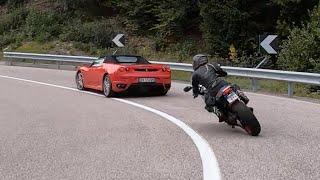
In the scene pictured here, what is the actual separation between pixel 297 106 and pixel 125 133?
5042mm

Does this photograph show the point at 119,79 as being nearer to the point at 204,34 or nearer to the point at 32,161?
the point at 32,161

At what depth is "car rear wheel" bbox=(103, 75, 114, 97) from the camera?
49.5 ft

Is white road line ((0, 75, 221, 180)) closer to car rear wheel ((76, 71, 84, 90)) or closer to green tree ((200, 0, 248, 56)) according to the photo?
car rear wheel ((76, 71, 84, 90))

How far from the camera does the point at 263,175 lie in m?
6.25

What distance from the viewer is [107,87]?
1526 centimetres

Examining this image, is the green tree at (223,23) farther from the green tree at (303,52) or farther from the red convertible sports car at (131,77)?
the red convertible sports car at (131,77)

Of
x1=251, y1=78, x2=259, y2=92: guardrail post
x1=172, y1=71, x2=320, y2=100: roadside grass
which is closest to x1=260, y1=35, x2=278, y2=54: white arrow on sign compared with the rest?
x1=172, y1=71, x2=320, y2=100: roadside grass

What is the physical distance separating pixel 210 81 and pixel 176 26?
20432mm

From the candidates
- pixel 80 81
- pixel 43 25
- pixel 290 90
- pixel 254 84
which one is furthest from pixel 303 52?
pixel 43 25

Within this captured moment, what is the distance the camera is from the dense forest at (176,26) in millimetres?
21433

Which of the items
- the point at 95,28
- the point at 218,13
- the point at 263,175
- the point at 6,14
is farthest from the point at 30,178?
the point at 6,14

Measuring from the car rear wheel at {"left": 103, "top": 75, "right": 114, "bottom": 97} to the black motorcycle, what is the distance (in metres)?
5.79

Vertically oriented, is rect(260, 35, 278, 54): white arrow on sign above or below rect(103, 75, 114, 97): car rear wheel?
above

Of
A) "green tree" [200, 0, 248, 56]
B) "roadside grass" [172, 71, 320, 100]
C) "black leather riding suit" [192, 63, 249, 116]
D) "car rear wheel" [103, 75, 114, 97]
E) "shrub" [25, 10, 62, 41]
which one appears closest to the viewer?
"black leather riding suit" [192, 63, 249, 116]
